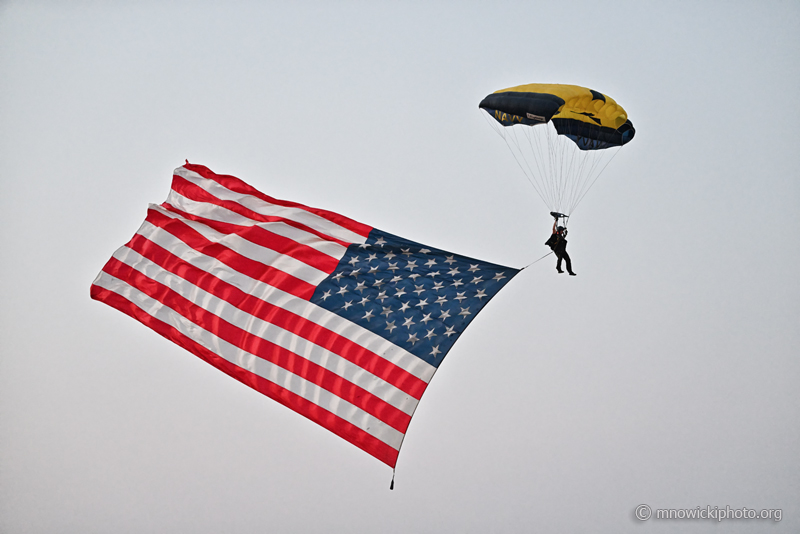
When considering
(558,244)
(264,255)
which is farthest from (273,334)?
(558,244)

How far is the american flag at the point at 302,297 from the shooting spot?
9.72m

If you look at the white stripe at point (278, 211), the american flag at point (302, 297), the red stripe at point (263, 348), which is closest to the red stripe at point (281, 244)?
the american flag at point (302, 297)

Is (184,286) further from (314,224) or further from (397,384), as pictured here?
(397,384)

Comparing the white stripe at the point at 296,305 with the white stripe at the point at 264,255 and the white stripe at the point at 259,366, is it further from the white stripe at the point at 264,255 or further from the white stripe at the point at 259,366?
the white stripe at the point at 259,366

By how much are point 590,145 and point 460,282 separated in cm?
479

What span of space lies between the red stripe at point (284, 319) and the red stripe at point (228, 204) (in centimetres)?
107

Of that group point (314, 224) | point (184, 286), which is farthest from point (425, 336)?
point (184, 286)

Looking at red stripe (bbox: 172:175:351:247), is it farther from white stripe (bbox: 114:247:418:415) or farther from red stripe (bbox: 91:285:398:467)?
red stripe (bbox: 91:285:398:467)

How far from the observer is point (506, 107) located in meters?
11.7

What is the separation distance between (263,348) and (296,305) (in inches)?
32.8

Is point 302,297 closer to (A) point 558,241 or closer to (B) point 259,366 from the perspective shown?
(B) point 259,366

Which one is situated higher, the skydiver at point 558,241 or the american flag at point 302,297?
the skydiver at point 558,241

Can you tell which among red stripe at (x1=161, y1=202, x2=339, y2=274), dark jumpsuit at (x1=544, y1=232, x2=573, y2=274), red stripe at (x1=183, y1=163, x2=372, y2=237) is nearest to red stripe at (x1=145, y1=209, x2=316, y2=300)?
red stripe at (x1=161, y1=202, x2=339, y2=274)

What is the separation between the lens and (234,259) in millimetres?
10953
